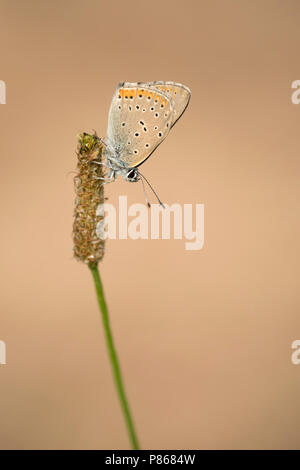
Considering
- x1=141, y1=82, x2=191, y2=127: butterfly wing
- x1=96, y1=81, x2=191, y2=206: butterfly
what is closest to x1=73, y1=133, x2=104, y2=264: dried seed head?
x1=96, y1=81, x2=191, y2=206: butterfly

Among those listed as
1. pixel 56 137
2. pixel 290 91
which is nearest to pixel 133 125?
pixel 56 137

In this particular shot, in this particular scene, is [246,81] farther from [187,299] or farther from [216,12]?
[187,299]

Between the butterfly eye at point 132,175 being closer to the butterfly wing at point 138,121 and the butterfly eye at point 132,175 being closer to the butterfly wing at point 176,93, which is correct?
the butterfly wing at point 138,121

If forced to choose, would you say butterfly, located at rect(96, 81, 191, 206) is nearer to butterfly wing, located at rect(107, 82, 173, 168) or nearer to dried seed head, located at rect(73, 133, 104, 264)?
butterfly wing, located at rect(107, 82, 173, 168)

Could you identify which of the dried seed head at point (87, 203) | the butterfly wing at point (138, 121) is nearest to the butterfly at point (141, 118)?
the butterfly wing at point (138, 121)

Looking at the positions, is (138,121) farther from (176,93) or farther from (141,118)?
(176,93)

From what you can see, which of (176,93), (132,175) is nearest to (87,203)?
(132,175)
